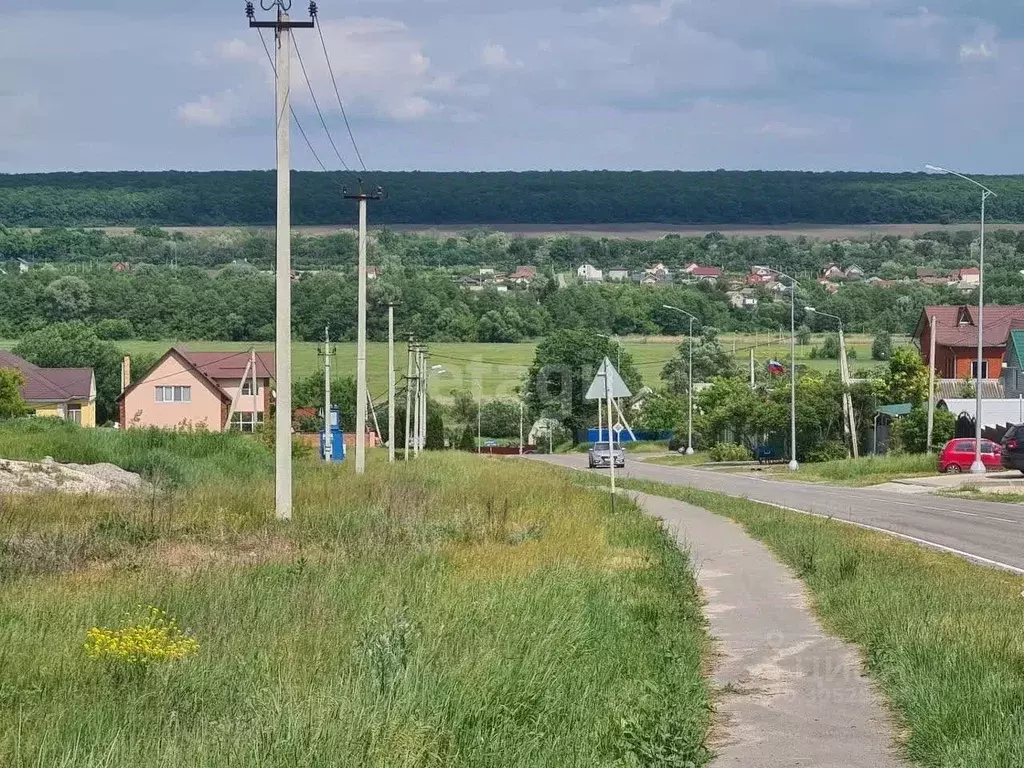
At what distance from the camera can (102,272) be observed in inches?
5768

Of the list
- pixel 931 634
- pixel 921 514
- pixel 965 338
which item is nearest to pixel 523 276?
pixel 965 338

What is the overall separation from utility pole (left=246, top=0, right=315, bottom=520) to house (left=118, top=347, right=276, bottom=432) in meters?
69.7

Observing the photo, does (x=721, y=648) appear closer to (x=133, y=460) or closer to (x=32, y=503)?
(x=32, y=503)

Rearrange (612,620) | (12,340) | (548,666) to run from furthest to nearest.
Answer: (12,340) → (612,620) → (548,666)

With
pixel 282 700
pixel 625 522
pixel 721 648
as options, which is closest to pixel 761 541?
pixel 625 522

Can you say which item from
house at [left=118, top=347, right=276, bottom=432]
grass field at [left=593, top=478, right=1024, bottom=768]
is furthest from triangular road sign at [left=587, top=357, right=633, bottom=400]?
house at [left=118, top=347, right=276, bottom=432]

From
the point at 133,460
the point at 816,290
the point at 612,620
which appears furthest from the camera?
the point at 816,290

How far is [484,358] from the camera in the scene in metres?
128

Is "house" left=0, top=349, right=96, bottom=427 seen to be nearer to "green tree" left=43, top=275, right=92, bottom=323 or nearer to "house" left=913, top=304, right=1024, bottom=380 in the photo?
"green tree" left=43, top=275, right=92, bottom=323

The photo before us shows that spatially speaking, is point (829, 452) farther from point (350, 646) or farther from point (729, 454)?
point (350, 646)

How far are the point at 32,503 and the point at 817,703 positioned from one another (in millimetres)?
13844

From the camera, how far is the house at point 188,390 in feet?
307

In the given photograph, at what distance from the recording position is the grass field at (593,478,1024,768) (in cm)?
873

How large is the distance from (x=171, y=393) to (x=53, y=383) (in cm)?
720
